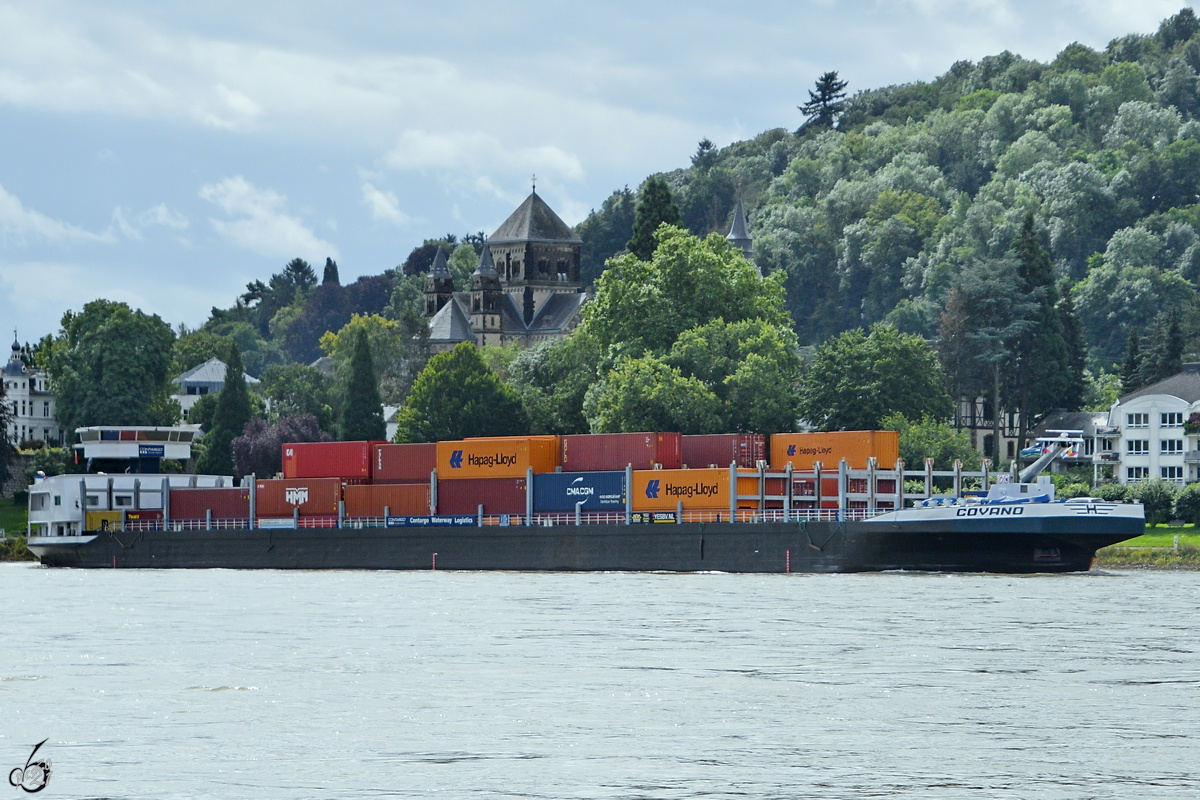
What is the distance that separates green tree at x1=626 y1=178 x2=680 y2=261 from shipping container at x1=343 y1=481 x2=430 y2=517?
1847 inches

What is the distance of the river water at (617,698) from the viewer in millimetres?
24938

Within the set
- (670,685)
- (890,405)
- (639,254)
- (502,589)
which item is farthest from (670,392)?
(670,685)

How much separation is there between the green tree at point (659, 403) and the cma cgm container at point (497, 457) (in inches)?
927

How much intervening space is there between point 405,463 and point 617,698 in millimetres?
56521

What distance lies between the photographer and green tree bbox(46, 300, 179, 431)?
520 feet

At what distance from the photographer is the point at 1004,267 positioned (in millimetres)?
145750

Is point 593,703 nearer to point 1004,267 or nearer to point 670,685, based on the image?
point 670,685

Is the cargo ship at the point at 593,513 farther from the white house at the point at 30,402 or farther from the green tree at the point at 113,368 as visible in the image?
the white house at the point at 30,402

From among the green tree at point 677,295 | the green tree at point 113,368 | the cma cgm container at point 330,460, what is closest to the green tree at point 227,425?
the green tree at point 113,368

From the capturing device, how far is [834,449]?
7806cm

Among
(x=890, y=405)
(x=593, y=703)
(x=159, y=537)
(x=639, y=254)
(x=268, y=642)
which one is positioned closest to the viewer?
(x=593, y=703)

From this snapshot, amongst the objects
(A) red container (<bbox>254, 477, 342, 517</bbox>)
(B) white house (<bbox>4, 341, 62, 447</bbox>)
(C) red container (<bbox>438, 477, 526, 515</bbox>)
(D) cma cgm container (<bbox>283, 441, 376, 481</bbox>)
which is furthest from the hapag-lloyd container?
(B) white house (<bbox>4, 341, 62, 447</bbox>)

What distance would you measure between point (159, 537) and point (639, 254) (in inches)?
1899

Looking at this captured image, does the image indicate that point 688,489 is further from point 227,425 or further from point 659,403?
point 227,425
